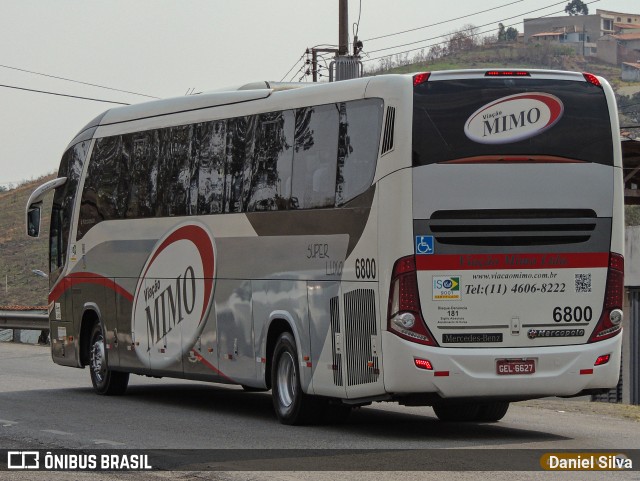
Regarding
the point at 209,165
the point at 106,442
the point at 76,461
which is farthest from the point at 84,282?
the point at 76,461

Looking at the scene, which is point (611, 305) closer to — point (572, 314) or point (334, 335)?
point (572, 314)

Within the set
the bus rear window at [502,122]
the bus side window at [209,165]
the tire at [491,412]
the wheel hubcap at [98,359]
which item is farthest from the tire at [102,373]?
the bus rear window at [502,122]

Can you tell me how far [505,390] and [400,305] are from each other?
1.33m

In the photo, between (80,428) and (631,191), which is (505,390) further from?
(631,191)

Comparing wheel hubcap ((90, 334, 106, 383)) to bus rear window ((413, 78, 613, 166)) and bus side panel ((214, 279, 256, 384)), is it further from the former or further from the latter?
bus rear window ((413, 78, 613, 166))

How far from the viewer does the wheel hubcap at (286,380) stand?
15961mm

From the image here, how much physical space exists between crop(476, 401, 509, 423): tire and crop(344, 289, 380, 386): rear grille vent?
93.8 inches

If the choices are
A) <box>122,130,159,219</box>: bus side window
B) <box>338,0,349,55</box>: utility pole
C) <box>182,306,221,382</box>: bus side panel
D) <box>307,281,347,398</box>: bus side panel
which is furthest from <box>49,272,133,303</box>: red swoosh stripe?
<box>338,0,349,55</box>: utility pole

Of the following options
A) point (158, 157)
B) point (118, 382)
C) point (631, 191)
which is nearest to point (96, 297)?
point (118, 382)

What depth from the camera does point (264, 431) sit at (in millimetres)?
15273

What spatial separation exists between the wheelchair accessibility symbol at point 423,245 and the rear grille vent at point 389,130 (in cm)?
94

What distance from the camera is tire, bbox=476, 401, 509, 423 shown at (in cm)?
1641

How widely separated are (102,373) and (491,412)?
6579 millimetres

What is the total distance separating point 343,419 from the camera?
16016 millimetres
